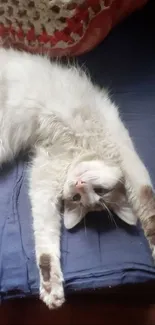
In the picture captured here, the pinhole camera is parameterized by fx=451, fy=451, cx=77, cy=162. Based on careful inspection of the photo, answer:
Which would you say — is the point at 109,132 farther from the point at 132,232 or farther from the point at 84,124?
the point at 132,232

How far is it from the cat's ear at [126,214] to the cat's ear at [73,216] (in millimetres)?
101

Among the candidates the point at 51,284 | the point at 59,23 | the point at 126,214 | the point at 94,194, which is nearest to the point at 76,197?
the point at 94,194

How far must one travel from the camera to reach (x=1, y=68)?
5.09 ft

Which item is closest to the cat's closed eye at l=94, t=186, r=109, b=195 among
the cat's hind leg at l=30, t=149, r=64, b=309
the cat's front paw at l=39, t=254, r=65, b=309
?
the cat's hind leg at l=30, t=149, r=64, b=309

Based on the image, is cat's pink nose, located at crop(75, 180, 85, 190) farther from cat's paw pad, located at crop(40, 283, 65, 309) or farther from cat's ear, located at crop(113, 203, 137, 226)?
cat's paw pad, located at crop(40, 283, 65, 309)

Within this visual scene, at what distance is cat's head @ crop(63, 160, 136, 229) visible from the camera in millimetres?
1309

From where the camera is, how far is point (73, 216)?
131 centimetres

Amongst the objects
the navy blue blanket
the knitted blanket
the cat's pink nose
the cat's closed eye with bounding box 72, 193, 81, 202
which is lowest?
the navy blue blanket

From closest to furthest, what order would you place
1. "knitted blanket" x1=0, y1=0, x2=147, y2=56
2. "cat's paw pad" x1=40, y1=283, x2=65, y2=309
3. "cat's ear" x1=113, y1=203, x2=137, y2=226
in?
"cat's paw pad" x1=40, y1=283, x2=65, y2=309
"cat's ear" x1=113, y1=203, x2=137, y2=226
"knitted blanket" x1=0, y1=0, x2=147, y2=56

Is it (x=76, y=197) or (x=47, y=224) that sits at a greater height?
(x=76, y=197)

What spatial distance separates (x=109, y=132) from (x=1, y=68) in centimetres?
44

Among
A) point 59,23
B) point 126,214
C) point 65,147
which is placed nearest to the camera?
point 126,214

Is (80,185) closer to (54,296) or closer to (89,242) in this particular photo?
(89,242)

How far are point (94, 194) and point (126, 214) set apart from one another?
11 centimetres
